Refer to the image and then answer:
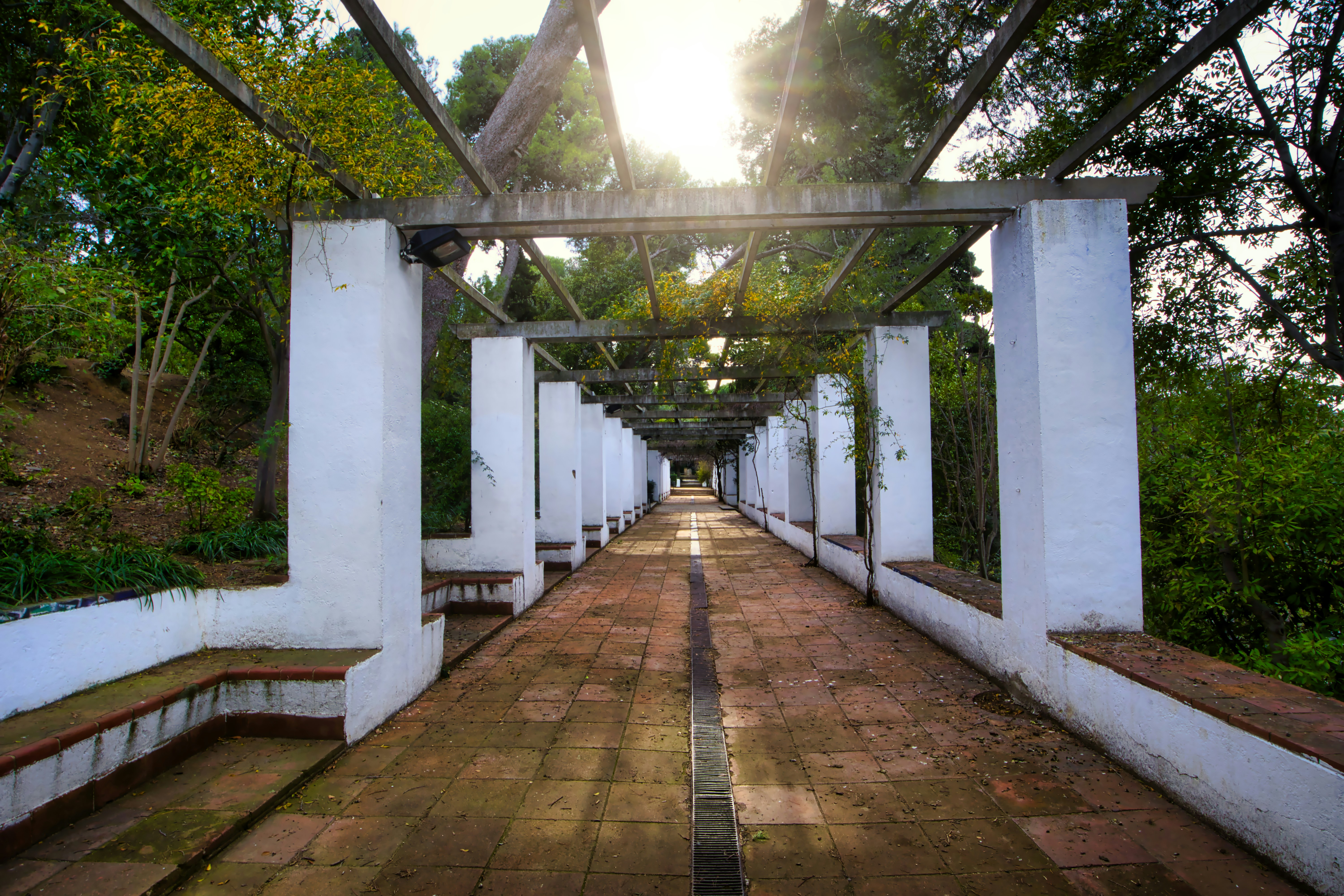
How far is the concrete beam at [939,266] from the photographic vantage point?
154 inches

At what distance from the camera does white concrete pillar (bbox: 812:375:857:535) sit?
874 cm

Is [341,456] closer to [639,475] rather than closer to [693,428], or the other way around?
[693,428]

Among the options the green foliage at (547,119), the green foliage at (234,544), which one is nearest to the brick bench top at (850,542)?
the green foliage at (234,544)

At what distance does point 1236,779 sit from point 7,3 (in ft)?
31.5

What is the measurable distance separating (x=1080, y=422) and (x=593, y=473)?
8707mm

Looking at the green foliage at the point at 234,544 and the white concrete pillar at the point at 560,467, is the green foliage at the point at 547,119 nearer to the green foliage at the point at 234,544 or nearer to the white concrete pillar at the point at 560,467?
the white concrete pillar at the point at 560,467

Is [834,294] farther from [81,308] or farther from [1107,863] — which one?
[81,308]

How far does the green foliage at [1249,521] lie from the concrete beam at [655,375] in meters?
4.19

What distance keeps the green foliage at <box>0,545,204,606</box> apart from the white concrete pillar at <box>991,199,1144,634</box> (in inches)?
187

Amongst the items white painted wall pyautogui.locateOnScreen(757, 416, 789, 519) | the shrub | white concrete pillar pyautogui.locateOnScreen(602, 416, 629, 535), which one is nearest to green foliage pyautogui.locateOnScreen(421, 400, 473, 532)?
the shrub

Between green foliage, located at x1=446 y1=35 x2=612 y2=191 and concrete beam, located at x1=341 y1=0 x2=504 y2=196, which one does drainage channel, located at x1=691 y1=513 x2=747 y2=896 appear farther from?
green foliage, located at x1=446 y1=35 x2=612 y2=191

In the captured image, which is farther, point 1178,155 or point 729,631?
point 729,631

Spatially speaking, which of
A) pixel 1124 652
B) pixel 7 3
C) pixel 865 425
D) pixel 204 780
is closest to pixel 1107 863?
pixel 1124 652

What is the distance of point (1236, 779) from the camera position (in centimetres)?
222
